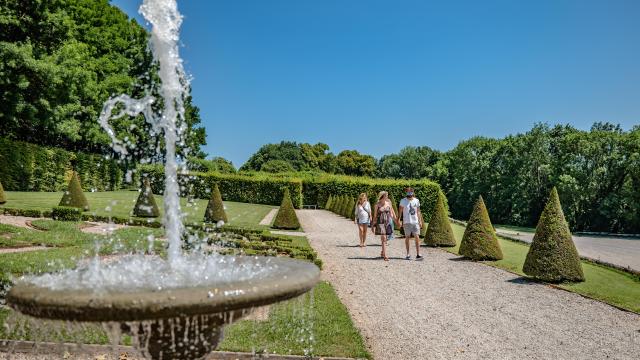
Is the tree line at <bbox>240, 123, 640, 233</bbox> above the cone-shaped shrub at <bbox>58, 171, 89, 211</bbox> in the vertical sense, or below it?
above

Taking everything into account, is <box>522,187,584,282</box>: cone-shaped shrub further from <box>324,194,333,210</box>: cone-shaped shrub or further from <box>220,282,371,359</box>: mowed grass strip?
<box>324,194,333,210</box>: cone-shaped shrub

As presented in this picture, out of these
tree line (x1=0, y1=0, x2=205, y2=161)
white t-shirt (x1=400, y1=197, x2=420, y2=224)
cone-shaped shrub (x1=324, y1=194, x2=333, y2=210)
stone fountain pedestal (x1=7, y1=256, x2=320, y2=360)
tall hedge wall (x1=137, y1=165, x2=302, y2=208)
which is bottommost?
stone fountain pedestal (x1=7, y1=256, x2=320, y2=360)

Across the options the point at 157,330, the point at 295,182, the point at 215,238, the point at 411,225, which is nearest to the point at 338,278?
the point at 411,225

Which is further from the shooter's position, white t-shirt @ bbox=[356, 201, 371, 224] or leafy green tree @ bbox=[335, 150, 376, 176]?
leafy green tree @ bbox=[335, 150, 376, 176]

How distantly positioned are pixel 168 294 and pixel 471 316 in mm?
6743

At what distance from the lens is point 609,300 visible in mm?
10586

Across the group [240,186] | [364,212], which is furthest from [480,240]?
[240,186]

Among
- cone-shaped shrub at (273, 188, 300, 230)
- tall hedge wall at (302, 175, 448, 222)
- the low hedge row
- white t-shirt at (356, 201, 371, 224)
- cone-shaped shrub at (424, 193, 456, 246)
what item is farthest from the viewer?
tall hedge wall at (302, 175, 448, 222)

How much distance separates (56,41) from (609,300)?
3014cm

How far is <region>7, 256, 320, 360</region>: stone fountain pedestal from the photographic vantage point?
3.25 m

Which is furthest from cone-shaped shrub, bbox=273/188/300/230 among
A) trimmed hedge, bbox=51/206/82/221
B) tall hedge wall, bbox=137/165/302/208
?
tall hedge wall, bbox=137/165/302/208

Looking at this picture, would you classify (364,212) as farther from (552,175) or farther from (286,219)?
(552,175)

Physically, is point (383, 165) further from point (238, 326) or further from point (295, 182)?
point (238, 326)

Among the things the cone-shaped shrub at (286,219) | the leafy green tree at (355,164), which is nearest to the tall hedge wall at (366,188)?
the cone-shaped shrub at (286,219)
